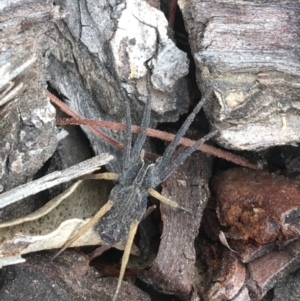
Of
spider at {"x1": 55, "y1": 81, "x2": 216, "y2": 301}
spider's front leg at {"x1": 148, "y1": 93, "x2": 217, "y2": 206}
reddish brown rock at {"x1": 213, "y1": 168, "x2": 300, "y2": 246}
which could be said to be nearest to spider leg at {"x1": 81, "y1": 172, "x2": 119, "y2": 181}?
spider at {"x1": 55, "y1": 81, "x2": 216, "y2": 301}

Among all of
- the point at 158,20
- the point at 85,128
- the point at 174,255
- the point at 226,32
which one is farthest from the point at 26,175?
the point at 226,32

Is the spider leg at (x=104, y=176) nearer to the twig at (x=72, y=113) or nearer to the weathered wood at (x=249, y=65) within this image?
the twig at (x=72, y=113)

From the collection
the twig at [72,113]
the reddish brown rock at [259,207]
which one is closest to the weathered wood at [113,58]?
the twig at [72,113]

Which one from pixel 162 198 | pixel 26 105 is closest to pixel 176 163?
pixel 162 198

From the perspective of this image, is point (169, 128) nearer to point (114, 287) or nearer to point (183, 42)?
point (183, 42)

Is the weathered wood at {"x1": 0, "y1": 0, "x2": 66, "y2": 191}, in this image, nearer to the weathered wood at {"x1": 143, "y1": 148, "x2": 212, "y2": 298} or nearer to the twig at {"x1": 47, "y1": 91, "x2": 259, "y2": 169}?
the twig at {"x1": 47, "y1": 91, "x2": 259, "y2": 169}
